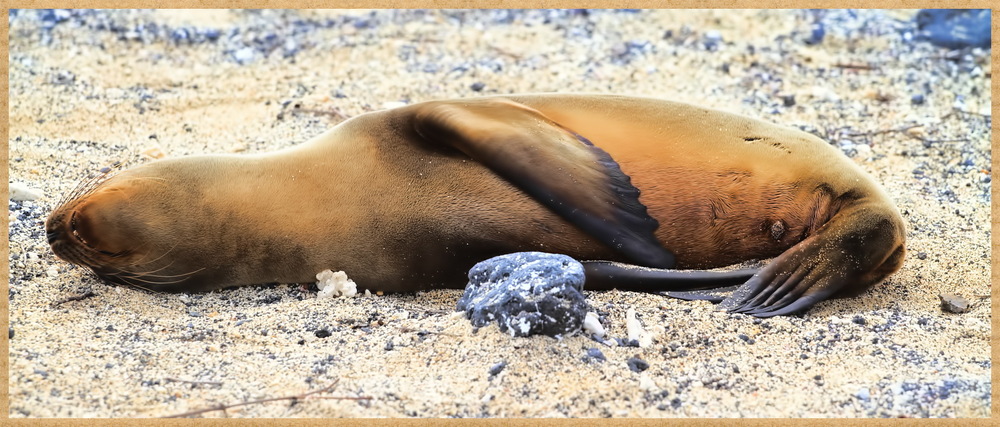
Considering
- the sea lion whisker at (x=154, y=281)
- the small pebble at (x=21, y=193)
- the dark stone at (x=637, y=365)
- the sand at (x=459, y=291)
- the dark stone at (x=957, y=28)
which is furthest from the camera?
the dark stone at (x=957, y=28)

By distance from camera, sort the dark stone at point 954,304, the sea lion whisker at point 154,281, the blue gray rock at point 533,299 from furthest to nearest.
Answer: the sea lion whisker at point 154,281 < the dark stone at point 954,304 < the blue gray rock at point 533,299

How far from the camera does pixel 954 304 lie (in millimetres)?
3691

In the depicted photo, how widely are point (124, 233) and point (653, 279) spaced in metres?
2.03

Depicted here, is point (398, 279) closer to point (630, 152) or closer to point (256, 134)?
point (630, 152)

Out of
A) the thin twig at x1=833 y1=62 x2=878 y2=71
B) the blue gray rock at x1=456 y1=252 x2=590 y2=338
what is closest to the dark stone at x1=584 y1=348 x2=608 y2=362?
the blue gray rock at x1=456 y1=252 x2=590 y2=338

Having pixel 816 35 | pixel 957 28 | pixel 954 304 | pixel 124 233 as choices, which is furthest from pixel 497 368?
pixel 957 28

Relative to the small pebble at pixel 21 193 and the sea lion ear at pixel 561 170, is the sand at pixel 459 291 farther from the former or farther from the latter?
the sea lion ear at pixel 561 170

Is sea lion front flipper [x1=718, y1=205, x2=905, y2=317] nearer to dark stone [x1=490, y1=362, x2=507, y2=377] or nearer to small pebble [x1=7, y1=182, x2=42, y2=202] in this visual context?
dark stone [x1=490, y1=362, x2=507, y2=377]

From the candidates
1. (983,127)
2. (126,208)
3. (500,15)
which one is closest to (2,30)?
(126,208)

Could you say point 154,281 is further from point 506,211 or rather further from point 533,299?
point 533,299

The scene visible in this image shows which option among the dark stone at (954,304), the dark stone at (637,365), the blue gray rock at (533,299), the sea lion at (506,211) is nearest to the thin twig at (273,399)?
the blue gray rock at (533,299)

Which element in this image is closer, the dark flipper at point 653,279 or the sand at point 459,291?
the sand at point 459,291

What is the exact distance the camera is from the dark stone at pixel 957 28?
716cm

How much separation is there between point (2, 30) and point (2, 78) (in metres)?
0.19
